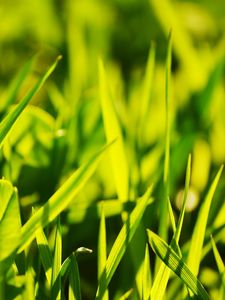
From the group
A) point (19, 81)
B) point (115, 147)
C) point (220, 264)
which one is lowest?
point (220, 264)

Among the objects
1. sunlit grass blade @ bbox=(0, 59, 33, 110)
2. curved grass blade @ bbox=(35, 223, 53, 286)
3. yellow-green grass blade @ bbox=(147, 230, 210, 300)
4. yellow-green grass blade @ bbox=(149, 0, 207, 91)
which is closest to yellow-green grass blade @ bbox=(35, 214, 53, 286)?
curved grass blade @ bbox=(35, 223, 53, 286)

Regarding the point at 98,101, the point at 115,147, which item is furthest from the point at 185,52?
the point at 115,147

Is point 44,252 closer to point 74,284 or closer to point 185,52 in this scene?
point 74,284

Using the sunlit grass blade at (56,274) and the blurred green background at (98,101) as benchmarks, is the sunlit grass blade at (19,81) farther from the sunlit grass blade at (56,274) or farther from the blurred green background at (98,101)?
the sunlit grass blade at (56,274)

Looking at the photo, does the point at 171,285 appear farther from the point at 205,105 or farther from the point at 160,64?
the point at 160,64

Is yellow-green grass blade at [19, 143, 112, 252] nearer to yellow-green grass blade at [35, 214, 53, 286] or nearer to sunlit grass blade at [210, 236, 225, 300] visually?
yellow-green grass blade at [35, 214, 53, 286]

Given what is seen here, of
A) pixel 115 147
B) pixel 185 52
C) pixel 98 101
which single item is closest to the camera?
pixel 115 147

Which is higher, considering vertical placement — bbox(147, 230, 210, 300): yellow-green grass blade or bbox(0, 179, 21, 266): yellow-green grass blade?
bbox(0, 179, 21, 266): yellow-green grass blade
